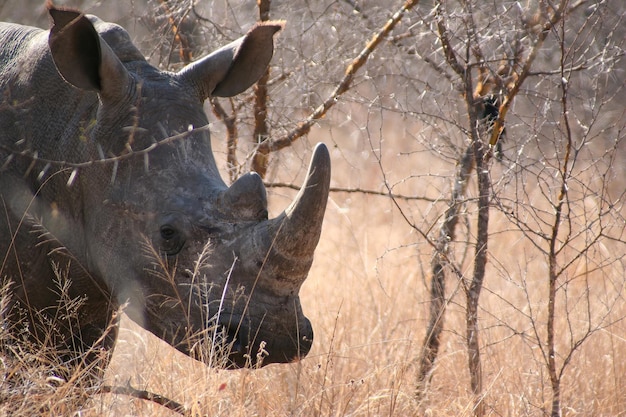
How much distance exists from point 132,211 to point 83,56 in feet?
2.19

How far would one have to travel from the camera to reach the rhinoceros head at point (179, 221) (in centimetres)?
337

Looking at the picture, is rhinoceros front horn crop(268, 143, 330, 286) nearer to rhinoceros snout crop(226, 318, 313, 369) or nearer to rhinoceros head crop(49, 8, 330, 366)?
rhinoceros head crop(49, 8, 330, 366)

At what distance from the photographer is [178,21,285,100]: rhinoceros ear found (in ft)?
13.8

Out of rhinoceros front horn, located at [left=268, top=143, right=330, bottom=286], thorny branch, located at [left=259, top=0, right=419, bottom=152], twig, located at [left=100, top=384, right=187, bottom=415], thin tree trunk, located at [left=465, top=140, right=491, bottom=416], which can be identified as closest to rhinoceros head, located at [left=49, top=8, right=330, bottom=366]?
rhinoceros front horn, located at [left=268, top=143, right=330, bottom=286]

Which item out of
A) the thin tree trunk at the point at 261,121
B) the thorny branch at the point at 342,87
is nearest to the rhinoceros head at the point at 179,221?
the thorny branch at the point at 342,87

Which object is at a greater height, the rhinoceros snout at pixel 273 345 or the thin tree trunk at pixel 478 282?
the thin tree trunk at pixel 478 282

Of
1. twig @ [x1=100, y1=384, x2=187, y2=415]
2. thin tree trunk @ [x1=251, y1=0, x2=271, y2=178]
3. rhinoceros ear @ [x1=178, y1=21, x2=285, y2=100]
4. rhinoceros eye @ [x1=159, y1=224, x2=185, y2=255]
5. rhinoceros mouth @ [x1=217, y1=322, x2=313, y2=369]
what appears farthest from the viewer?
thin tree trunk @ [x1=251, y1=0, x2=271, y2=178]

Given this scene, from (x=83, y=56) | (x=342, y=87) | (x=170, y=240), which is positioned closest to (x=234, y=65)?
(x=83, y=56)

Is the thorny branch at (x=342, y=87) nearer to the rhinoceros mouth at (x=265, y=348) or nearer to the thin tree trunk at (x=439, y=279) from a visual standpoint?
the thin tree trunk at (x=439, y=279)

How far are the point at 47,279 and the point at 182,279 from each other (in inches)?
27.8

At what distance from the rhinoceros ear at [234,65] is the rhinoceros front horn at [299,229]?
1.07 meters

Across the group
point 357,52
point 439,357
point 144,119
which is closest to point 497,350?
point 439,357

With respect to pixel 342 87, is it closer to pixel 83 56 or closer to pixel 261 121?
pixel 261 121

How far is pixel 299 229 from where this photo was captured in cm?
338
